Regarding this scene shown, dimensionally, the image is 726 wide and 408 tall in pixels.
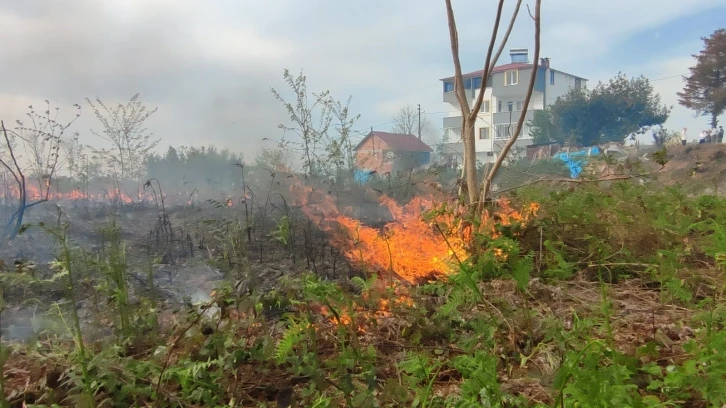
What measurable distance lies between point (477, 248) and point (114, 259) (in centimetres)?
211

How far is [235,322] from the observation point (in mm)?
2078

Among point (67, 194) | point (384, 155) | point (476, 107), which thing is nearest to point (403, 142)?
point (384, 155)

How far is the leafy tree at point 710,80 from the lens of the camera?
19.5 metres

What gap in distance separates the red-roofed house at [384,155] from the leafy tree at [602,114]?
11929 millimetres

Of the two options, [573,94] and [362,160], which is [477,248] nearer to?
[362,160]

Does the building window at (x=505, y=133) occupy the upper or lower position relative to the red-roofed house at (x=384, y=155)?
upper

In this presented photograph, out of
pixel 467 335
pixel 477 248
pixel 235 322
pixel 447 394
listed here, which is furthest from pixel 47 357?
pixel 477 248

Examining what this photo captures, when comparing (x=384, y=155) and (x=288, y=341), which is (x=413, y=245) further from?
(x=384, y=155)

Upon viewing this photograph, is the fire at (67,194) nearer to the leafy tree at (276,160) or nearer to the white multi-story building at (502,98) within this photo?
the leafy tree at (276,160)

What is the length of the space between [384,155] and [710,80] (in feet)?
56.6

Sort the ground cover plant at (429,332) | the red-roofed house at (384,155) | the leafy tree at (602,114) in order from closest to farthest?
the ground cover plant at (429,332) < the red-roofed house at (384,155) < the leafy tree at (602,114)

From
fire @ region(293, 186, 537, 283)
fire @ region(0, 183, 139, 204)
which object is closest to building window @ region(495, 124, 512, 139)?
fire @ region(293, 186, 537, 283)

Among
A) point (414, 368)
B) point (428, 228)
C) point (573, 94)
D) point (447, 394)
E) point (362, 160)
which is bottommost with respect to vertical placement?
point (447, 394)

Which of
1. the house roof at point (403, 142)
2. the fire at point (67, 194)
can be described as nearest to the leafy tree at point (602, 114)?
the house roof at point (403, 142)
